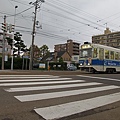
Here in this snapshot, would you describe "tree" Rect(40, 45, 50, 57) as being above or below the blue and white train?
above

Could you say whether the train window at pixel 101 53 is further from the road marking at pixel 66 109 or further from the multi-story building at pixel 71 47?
the multi-story building at pixel 71 47

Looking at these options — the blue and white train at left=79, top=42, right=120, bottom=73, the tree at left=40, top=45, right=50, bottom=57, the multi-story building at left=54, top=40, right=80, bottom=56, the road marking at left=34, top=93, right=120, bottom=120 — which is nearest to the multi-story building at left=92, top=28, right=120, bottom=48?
the multi-story building at left=54, top=40, right=80, bottom=56

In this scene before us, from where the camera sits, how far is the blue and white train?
18953 millimetres

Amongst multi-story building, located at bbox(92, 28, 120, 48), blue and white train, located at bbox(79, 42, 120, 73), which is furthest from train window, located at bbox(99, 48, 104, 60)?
multi-story building, located at bbox(92, 28, 120, 48)

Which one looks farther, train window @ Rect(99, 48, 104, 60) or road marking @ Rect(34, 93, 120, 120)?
train window @ Rect(99, 48, 104, 60)

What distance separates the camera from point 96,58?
62.0ft

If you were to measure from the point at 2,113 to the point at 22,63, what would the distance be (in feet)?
105

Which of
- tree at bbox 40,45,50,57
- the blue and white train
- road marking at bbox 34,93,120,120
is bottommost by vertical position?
road marking at bbox 34,93,120,120

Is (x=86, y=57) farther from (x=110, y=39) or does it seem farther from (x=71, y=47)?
(x=71, y=47)

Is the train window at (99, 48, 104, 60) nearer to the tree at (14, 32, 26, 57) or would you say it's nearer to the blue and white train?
the blue and white train

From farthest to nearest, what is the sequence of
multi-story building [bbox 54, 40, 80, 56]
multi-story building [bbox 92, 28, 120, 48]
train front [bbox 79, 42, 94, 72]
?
multi-story building [bbox 54, 40, 80, 56] < multi-story building [bbox 92, 28, 120, 48] < train front [bbox 79, 42, 94, 72]

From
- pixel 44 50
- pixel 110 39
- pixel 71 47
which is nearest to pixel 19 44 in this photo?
pixel 44 50

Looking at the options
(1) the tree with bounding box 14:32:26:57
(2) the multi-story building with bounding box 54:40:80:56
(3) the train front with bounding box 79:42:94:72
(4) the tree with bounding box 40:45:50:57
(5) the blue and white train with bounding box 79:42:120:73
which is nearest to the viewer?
(5) the blue and white train with bounding box 79:42:120:73

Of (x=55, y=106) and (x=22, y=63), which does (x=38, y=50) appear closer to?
(x=22, y=63)
